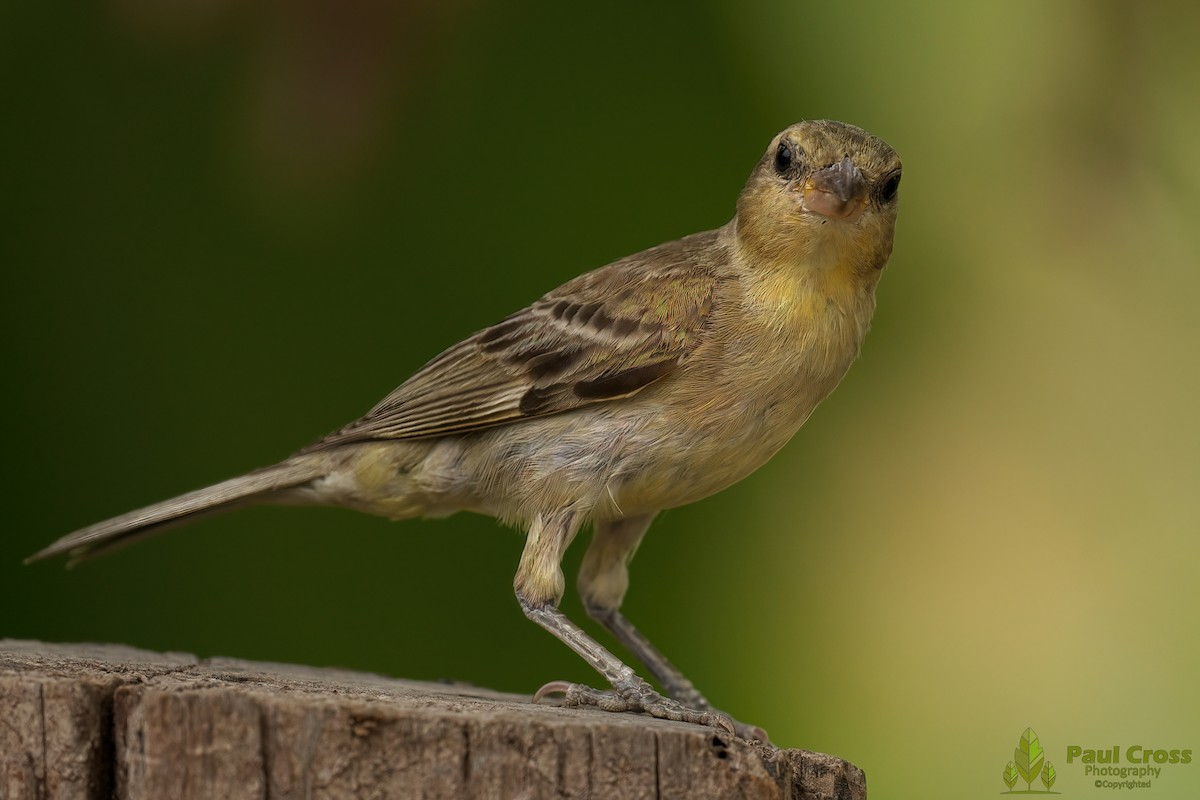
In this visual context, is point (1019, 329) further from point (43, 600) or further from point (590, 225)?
point (43, 600)

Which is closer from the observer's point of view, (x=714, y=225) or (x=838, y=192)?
(x=838, y=192)

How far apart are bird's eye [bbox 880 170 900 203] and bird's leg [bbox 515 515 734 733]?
4.94 ft

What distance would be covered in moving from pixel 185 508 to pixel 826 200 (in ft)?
8.20

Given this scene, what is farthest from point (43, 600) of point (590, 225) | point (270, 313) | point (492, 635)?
point (590, 225)

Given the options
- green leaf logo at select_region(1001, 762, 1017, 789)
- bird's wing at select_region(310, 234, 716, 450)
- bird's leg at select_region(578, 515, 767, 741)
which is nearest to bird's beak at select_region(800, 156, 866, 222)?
bird's wing at select_region(310, 234, 716, 450)

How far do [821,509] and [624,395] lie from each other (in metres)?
2.81

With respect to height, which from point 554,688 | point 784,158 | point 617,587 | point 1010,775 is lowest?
point 1010,775

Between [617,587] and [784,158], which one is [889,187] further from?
[617,587]

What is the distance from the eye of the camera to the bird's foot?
145 inches

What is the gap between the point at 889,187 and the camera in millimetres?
4367

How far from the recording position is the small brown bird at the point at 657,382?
14.1ft

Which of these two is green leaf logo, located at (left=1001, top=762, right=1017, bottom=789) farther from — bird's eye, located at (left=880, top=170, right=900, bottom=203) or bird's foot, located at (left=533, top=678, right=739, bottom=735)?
bird's eye, located at (left=880, top=170, right=900, bottom=203)

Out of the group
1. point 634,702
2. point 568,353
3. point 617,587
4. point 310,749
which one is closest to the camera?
point 310,749

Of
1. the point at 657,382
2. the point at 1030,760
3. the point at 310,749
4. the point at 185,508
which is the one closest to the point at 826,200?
the point at 657,382
